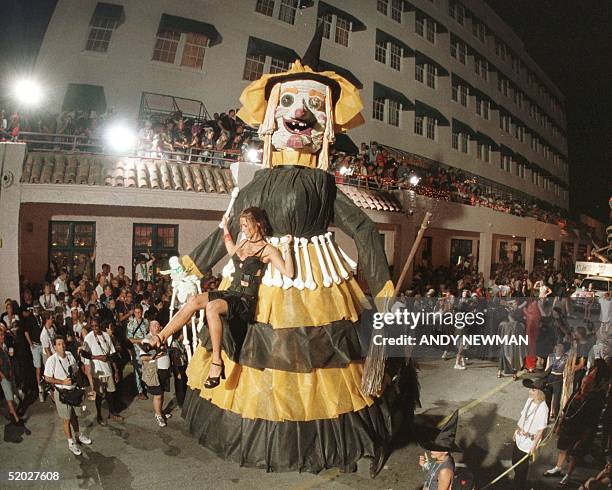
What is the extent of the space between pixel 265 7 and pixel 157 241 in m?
2.45

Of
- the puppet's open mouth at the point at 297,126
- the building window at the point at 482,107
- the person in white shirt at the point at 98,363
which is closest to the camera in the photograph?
the puppet's open mouth at the point at 297,126

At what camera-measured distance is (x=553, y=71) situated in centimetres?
423

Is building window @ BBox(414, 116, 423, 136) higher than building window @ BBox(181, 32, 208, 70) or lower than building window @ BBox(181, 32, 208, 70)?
lower

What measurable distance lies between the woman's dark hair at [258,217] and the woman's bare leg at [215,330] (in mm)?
644

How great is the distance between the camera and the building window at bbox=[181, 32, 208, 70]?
3932 millimetres

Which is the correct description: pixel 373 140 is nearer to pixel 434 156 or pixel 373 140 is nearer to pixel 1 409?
pixel 434 156

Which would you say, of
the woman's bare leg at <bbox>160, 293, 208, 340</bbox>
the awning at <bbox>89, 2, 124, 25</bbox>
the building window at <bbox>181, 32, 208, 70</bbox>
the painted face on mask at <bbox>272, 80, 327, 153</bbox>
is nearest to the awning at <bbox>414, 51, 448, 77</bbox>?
the painted face on mask at <bbox>272, 80, 327, 153</bbox>

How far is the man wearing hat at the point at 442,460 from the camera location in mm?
2475

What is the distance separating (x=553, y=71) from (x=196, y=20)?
3476 millimetres

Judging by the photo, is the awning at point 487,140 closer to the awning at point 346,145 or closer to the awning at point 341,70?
the awning at point 346,145

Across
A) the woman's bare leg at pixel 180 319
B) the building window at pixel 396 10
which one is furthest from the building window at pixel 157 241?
the building window at pixel 396 10

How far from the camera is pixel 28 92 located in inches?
143

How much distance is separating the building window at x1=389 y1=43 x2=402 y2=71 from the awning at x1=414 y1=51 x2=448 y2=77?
164 mm

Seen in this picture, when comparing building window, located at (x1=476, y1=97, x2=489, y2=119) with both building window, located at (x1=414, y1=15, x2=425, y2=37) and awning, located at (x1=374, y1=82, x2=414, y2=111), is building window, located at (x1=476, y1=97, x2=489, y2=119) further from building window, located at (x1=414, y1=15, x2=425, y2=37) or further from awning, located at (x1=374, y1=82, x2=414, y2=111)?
building window, located at (x1=414, y1=15, x2=425, y2=37)
